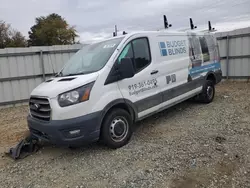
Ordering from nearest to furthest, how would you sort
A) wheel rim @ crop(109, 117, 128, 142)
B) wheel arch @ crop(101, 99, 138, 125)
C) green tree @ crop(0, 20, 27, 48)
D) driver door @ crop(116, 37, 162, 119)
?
wheel arch @ crop(101, 99, 138, 125) < wheel rim @ crop(109, 117, 128, 142) < driver door @ crop(116, 37, 162, 119) < green tree @ crop(0, 20, 27, 48)

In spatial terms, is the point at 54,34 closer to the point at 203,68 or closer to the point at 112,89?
the point at 203,68

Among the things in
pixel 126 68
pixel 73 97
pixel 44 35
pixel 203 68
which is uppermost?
pixel 44 35

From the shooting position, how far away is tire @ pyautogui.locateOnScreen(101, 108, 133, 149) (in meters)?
3.97

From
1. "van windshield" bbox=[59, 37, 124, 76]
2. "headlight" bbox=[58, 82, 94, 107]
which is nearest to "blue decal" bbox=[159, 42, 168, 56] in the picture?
"van windshield" bbox=[59, 37, 124, 76]

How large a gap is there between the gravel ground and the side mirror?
1340mm

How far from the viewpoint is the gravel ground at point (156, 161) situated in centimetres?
316

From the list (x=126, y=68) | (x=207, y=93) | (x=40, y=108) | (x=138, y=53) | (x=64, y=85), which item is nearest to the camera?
(x=64, y=85)

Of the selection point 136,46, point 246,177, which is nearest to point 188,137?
→ point 246,177

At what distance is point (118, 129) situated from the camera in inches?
163

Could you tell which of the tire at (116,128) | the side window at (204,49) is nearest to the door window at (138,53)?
the tire at (116,128)

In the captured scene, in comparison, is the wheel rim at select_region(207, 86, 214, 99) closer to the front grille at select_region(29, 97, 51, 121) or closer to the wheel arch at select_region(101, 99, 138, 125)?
the wheel arch at select_region(101, 99, 138, 125)

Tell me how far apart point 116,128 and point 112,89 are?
72cm

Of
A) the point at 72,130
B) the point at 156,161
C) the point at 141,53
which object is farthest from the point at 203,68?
the point at 72,130

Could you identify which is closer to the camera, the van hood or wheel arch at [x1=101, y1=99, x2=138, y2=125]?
the van hood
